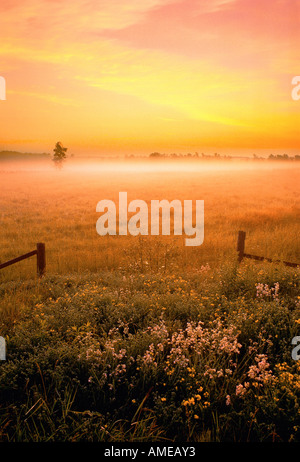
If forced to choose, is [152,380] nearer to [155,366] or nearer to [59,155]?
[155,366]

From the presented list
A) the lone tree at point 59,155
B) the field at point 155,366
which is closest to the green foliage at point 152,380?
the field at point 155,366

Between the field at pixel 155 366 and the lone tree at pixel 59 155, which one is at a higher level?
the lone tree at pixel 59 155

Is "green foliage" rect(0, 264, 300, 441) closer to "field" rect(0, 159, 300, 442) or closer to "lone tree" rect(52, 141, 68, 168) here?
"field" rect(0, 159, 300, 442)

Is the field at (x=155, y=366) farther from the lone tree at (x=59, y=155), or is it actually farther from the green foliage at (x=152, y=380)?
the lone tree at (x=59, y=155)

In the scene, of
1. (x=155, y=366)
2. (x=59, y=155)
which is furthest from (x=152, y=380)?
(x=59, y=155)

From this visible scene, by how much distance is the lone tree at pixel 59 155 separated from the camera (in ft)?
359

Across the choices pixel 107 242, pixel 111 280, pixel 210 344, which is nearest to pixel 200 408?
pixel 210 344

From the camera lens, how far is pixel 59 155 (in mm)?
110438

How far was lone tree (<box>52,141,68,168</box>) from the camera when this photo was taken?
10931cm

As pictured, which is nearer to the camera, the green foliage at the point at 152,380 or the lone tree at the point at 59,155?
the green foliage at the point at 152,380

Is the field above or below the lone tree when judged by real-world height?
below

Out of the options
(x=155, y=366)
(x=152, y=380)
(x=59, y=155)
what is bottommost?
(x=152, y=380)

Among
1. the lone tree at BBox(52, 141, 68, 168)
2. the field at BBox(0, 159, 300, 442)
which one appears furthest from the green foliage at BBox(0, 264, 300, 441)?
the lone tree at BBox(52, 141, 68, 168)

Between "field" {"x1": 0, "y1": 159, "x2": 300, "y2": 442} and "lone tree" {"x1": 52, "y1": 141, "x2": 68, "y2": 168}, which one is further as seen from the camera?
"lone tree" {"x1": 52, "y1": 141, "x2": 68, "y2": 168}
